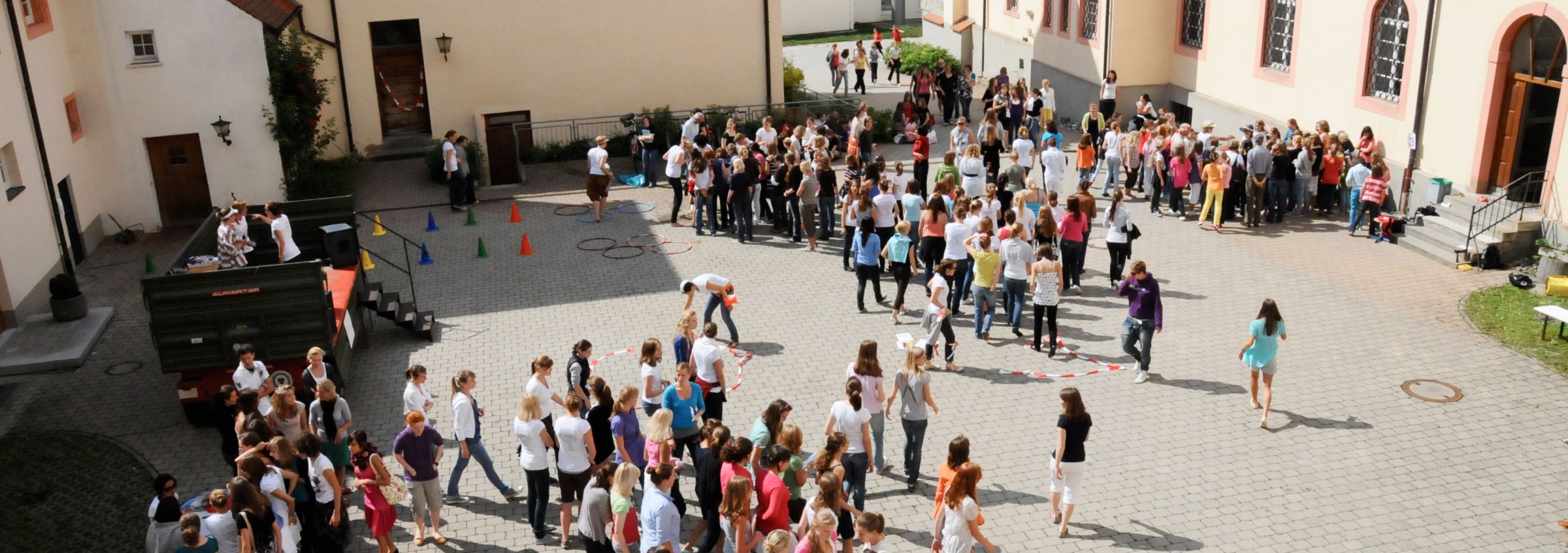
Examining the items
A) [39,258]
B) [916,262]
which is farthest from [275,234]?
[916,262]

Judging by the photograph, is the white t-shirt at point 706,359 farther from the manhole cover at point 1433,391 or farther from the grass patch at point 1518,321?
the grass patch at point 1518,321

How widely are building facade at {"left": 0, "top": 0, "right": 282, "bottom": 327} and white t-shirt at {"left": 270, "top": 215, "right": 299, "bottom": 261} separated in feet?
15.2

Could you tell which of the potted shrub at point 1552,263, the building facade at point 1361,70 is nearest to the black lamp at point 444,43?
the building facade at point 1361,70

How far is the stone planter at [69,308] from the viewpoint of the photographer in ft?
55.5

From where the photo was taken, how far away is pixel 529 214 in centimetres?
2270

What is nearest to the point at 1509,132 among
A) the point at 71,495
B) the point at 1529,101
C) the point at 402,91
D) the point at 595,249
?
the point at 1529,101

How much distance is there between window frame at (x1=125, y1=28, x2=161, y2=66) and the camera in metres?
20.8

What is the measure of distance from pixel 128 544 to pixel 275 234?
→ 5702 mm

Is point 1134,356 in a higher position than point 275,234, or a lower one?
lower

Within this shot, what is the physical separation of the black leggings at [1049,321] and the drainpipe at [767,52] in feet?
49.2

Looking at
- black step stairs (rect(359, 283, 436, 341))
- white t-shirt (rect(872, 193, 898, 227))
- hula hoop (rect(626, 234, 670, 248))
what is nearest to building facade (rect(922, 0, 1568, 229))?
white t-shirt (rect(872, 193, 898, 227))

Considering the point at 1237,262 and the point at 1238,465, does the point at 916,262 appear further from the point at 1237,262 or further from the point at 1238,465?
the point at 1238,465

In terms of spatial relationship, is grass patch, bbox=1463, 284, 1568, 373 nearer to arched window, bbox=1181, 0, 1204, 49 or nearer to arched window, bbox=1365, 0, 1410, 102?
arched window, bbox=1365, 0, 1410, 102

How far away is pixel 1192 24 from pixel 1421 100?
8047 mm
